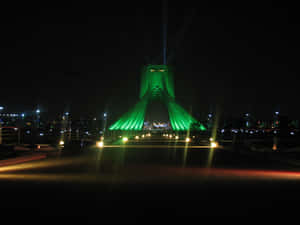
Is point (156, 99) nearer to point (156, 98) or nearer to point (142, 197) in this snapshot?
point (156, 98)

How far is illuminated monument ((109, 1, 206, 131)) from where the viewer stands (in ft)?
177

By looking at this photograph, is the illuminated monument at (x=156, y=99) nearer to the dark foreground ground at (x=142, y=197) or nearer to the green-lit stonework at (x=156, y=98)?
the green-lit stonework at (x=156, y=98)

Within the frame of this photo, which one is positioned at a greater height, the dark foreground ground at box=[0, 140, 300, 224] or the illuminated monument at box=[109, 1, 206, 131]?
the illuminated monument at box=[109, 1, 206, 131]

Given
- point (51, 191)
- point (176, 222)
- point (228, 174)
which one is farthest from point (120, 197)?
point (228, 174)

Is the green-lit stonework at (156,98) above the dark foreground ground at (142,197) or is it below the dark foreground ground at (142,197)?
above

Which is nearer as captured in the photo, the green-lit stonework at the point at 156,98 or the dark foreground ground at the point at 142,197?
the dark foreground ground at the point at 142,197

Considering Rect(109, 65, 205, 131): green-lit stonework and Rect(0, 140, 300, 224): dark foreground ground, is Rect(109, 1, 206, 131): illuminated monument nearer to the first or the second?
Rect(109, 65, 205, 131): green-lit stonework

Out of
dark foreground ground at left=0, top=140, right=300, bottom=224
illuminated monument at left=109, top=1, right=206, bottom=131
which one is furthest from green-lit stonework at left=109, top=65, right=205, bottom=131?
dark foreground ground at left=0, top=140, right=300, bottom=224

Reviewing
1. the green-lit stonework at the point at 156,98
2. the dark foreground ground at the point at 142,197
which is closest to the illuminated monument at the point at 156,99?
the green-lit stonework at the point at 156,98

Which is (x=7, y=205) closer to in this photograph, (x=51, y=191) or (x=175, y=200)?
(x=51, y=191)

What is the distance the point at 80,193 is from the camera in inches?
261

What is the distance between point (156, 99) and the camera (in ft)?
228

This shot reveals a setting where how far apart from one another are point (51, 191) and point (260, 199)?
329cm

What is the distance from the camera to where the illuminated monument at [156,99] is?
53812mm
